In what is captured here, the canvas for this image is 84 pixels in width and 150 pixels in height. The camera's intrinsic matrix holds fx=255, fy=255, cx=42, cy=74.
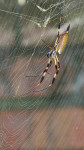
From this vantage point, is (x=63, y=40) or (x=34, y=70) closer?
(x=63, y=40)

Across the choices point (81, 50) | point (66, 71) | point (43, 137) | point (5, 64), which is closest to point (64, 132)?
point (43, 137)

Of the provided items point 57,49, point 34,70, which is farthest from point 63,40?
point 34,70

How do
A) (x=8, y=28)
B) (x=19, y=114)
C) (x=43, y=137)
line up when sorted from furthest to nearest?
(x=43, y=137), (x=19, y=114), (x=8, y=28)

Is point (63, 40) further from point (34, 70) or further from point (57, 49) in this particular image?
point (34, 70)

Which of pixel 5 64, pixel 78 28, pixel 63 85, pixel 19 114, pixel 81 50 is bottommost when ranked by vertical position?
pixel 19 114

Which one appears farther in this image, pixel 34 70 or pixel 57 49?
pixel 34 70

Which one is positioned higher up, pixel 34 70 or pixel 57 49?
pixel 57 49

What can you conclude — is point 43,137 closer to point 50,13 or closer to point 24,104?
point 24,104

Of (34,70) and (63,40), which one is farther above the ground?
(63,40)
